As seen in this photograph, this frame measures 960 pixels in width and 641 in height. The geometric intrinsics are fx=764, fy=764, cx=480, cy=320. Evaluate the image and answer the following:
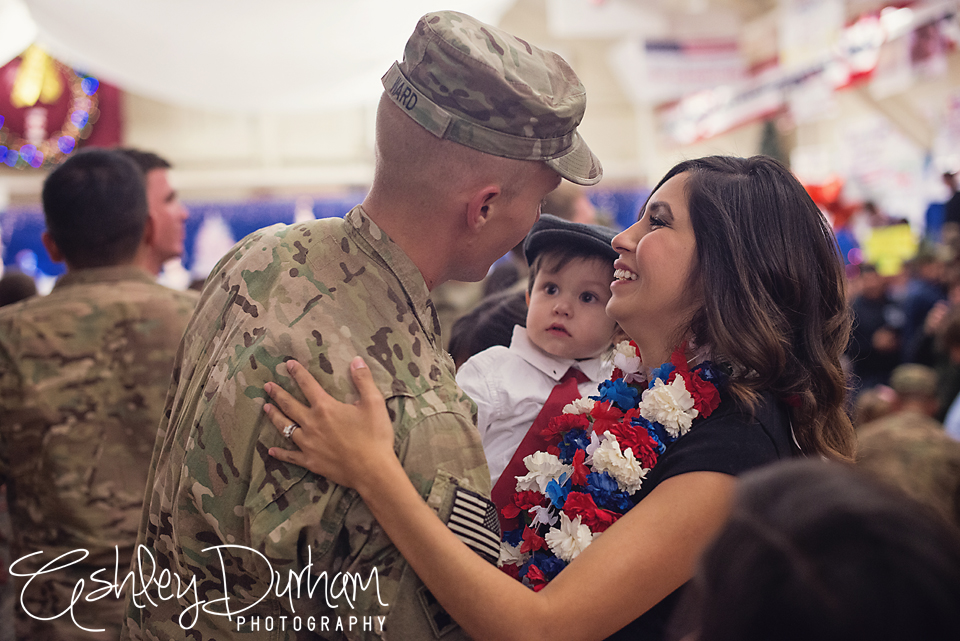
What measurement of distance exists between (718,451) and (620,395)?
411 millimetres

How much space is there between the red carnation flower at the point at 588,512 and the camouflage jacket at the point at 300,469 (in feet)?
1.11

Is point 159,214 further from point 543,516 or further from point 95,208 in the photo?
point 543,516

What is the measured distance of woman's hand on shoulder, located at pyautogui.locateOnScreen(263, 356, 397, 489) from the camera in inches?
47.2

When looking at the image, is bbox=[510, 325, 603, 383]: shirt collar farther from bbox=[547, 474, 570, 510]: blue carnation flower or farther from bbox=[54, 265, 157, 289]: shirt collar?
bbox=[54, 265, 157, 289]: shirt collar

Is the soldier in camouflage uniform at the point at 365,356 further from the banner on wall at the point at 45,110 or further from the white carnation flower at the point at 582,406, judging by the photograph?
the banner on wall at the point at 45,110

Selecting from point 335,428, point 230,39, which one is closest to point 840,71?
point 230,39

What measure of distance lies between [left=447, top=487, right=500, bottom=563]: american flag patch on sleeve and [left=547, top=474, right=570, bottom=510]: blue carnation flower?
39 centimetres

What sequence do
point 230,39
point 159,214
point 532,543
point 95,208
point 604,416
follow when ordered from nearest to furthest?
point 532,543, point 604,416, point 95,208, point 159,214, point 230,39

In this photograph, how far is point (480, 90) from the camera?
51.2 inches

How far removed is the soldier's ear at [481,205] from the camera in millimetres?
1392

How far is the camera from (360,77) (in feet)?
11.6

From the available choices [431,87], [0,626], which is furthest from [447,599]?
[0,626]

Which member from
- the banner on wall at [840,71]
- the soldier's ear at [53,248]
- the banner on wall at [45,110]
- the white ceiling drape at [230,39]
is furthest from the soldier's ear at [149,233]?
the banner on wall at [45,110]

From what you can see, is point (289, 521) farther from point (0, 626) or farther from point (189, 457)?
point (0, 626)
